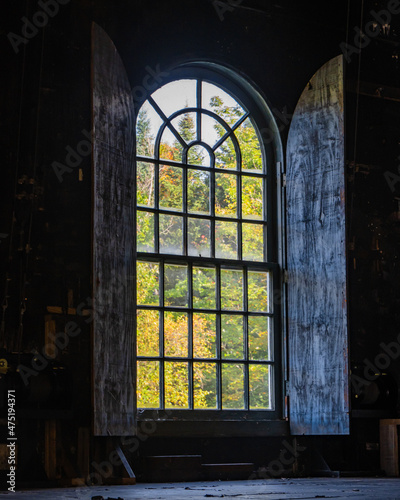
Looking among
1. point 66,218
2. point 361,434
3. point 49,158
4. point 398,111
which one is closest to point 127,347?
point 66,218

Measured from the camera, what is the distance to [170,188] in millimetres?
7074

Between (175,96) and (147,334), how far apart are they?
6.06 ft

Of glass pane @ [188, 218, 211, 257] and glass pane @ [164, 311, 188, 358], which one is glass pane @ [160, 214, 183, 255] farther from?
glass pane @ [164, 311, 188, 358]

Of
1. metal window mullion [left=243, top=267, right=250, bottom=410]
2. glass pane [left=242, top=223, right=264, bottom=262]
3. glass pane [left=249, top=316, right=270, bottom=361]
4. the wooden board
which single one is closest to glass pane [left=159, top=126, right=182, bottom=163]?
glass pane [left=242, top=223, right=264, bottom=262]

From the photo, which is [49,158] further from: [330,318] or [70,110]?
[330,318]

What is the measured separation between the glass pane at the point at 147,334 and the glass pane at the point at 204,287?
392mm

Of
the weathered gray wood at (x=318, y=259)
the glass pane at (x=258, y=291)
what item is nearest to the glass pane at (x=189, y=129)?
the weathered gray wood at (x=318, y=259)

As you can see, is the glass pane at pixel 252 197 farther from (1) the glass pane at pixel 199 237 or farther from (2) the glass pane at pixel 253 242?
(1) the glass pane at pixel 199 237

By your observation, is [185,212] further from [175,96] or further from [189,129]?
[175,96]

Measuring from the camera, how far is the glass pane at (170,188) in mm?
7031

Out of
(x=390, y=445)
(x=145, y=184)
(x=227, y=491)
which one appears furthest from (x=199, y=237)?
(x=227, y=491)

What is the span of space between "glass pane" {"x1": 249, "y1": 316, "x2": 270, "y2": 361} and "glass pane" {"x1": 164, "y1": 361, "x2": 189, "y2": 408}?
2.10ft

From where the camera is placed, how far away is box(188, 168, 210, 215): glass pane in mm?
7168

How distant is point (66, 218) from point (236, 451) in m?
2.16
